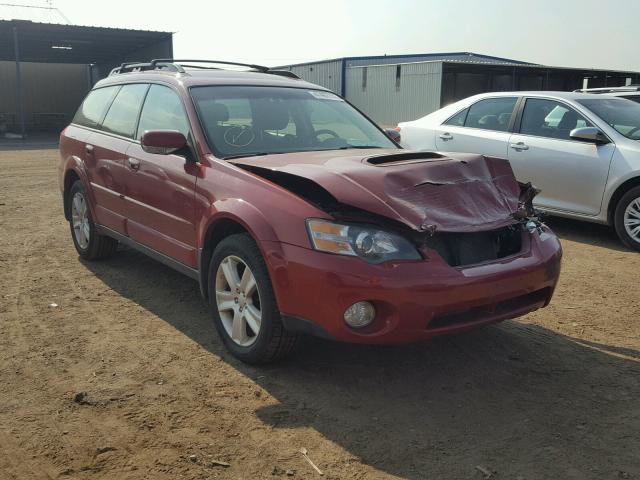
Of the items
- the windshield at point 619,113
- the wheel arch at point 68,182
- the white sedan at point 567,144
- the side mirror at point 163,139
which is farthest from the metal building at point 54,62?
the side mirror at point 163,139

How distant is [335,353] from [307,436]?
0.99 meters

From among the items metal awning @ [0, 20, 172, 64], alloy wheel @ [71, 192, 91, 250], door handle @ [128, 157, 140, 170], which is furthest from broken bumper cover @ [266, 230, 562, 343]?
metal awning @ [0, 20, 172, 64]

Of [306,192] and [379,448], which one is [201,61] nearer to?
[306,192]

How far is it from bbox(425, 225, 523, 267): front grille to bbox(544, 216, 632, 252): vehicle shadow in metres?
3.52

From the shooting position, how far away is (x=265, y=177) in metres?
3.60

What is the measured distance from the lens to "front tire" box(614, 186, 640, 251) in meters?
6.38

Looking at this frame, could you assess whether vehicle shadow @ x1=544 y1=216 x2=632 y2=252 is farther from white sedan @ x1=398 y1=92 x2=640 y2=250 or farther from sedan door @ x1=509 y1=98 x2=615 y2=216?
sedan door @ x1=509 y1=98 x2=615 y2=216

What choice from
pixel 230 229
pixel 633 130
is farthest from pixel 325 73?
pixel 230 229

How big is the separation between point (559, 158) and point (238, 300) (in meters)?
4.68

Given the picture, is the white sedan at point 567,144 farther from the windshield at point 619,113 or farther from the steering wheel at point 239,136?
the steering wheel at point 239,136

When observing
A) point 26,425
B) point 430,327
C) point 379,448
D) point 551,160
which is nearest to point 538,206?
point 551,160

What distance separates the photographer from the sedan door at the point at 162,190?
415cm

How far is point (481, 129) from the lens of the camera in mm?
7828

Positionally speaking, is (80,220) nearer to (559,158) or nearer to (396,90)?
(559,158)
